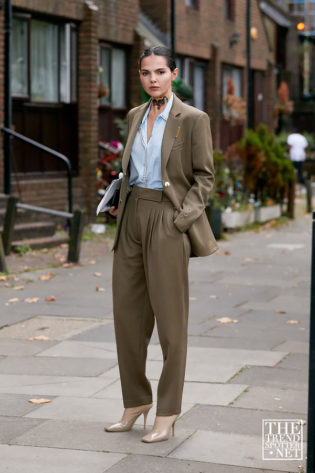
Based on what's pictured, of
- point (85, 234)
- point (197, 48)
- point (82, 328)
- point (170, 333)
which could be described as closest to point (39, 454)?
point (170, 333)

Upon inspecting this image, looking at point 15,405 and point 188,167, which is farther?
point 15,405

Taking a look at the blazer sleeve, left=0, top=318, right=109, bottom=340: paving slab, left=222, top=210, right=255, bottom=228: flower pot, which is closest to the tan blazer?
the blazer sleeve

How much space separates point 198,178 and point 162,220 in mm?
287

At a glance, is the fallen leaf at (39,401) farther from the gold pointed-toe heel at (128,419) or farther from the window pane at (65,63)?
the window pane at (65,63)

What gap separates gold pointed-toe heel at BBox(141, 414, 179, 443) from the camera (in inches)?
199

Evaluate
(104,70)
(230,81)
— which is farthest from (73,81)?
(230,81)

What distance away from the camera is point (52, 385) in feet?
20.8

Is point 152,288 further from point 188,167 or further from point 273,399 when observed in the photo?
point 273,399

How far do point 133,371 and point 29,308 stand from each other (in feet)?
13.9

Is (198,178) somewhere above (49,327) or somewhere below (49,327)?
above

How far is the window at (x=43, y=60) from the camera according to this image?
16.1m

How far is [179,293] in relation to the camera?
5.10m

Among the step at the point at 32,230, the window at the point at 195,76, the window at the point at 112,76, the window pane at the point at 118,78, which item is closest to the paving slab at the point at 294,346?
the step at the point at 32,230

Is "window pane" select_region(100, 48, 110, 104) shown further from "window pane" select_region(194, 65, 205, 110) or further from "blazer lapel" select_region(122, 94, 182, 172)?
"blazer lapel" select_region(122, 94, 182, 172)
